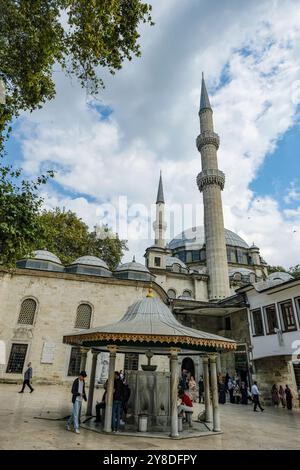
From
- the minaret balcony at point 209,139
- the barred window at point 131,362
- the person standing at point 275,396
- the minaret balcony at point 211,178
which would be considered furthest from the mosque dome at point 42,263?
the minaret balcony at point 209,139

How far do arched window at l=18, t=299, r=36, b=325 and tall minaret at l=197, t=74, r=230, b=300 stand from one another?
17789 mm

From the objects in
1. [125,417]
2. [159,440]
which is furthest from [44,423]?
[159,440]

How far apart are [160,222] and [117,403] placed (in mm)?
33109

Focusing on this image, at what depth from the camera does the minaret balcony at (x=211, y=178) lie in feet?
106

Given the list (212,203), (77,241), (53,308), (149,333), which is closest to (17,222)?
(149,333)

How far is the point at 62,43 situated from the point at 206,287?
1047 inches

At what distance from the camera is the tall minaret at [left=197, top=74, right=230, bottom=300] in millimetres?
29938

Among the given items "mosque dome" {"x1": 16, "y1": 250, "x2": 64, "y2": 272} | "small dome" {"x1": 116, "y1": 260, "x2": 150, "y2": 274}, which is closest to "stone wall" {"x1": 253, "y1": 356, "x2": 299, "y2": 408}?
"small dome" {"x1": 116, "y1": 260, "x2": 150, "y2": 274}

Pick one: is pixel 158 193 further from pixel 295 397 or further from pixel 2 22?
pixel 2 22

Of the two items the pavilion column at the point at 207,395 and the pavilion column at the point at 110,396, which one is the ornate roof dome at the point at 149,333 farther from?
the pavilion column at the point at 207,395

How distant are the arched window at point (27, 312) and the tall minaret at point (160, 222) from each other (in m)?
18.6

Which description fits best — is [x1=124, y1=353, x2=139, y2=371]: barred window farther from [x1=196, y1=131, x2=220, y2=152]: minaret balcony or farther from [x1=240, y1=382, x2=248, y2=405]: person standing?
[x1=196, y1=131, x2=220, y2=152]: minaret balcony

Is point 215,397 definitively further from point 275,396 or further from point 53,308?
point 53,308

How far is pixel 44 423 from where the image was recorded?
7.10m
